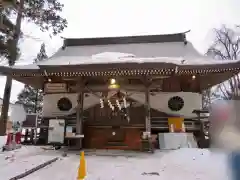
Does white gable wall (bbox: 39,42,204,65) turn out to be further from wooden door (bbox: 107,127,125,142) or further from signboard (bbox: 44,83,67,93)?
wooden door (bbox: 107,127,125,142)

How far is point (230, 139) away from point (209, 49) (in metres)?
25.0

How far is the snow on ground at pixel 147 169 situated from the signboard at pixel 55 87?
4638mm

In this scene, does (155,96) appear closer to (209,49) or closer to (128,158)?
(128,158)

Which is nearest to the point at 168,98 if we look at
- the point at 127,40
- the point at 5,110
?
the point at 127,40

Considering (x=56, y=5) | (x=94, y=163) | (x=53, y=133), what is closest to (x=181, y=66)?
(x=94, y=163)

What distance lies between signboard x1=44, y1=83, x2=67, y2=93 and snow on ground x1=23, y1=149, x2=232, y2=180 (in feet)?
15.2

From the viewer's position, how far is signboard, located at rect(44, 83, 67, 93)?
10211 mm

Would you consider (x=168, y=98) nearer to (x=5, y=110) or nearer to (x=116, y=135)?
(x=116, y=135)

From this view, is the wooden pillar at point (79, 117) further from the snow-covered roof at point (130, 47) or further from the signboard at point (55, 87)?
the snow-covered roof at point (130, 47)

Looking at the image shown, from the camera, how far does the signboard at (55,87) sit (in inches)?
402

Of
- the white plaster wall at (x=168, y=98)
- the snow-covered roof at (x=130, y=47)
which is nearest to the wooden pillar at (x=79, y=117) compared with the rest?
the white plaster wall at (x=168, y=98)

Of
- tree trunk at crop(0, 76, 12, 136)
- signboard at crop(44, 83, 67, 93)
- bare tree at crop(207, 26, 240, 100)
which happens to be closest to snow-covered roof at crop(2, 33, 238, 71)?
signboard at crop(44, 83, 67, 93)

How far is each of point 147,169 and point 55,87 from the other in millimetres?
6800

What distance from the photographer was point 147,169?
5020 millimetres
